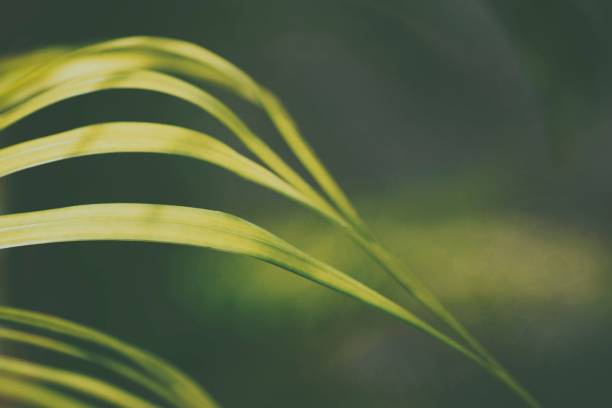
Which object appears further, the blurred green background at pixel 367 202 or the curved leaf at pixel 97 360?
the blurred green background at pixel 367 202

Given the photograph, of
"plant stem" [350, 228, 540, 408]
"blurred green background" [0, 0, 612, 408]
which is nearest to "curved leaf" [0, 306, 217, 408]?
"plant stem" [350, 228, 540, 408]

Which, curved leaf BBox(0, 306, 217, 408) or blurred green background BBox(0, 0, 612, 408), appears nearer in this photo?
curved leaf BBox(0, 306, 217, 408)

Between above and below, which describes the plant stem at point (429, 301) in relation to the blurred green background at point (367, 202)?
below

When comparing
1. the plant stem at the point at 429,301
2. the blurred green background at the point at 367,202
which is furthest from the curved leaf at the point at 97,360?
the blurred green background at the point at 367,202

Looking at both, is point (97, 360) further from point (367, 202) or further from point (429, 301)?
point (367, 202)

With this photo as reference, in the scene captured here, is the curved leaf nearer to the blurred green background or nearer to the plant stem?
the plant stem

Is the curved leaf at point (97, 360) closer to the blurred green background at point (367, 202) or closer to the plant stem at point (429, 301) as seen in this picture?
the plant stem at point (429, 301)

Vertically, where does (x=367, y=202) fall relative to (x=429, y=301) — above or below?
above

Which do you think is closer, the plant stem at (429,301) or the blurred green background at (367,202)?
the plant stem at (429,301)

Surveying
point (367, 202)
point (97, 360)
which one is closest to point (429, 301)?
point (97, 360)
